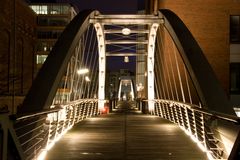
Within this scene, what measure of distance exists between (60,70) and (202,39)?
19.2 meters

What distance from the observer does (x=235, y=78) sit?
3269cm

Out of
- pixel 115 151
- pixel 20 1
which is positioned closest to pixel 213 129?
pixel 115 151

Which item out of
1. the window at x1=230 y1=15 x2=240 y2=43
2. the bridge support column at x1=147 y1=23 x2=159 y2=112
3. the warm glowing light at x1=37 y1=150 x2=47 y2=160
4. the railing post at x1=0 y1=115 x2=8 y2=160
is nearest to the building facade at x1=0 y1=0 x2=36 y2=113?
the bridge support column at x1=147 y1=23 x2=159 y2=112

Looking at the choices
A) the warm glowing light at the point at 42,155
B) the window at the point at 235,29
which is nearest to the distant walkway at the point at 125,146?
the warm glowing light at the point at 42,155

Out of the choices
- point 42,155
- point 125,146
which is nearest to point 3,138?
point 42,155

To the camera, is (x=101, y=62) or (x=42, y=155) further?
(x=101, y=62)

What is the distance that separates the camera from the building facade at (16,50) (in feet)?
174

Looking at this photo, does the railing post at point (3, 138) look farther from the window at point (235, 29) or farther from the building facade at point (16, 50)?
the building facade at point (16, 50)

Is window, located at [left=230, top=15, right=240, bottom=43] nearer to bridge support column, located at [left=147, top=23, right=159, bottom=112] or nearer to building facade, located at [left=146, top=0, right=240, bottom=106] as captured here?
building facade, located at [left=146, top=0, right=240, bottom=106]

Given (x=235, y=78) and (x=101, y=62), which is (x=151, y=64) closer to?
(x=101, y=62)

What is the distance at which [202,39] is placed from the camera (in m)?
32.2

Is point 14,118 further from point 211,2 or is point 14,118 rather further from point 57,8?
point 57,8

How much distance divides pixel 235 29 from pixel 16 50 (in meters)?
34.6

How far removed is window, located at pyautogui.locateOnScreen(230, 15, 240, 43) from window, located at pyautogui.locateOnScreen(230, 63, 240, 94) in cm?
167
